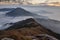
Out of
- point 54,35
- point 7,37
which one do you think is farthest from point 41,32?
point 7,37

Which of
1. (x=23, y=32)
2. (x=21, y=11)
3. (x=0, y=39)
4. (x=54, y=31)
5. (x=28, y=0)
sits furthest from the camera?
(x=28, y=0)

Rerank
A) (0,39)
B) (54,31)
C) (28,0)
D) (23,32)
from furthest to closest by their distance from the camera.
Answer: (28,0) → (54,31) → (23,32) → (0,39)

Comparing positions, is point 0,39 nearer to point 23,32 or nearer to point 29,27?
point 23,32

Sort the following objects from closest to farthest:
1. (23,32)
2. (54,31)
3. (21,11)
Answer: (23,32)
(54,31)
(21,11)

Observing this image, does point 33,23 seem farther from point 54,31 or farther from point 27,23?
point 54,31

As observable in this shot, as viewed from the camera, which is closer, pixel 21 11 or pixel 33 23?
pixel 33 23

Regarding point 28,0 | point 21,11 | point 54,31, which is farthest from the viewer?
point 28,0

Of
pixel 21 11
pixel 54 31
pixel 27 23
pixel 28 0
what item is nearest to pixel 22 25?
pixel 27 23
